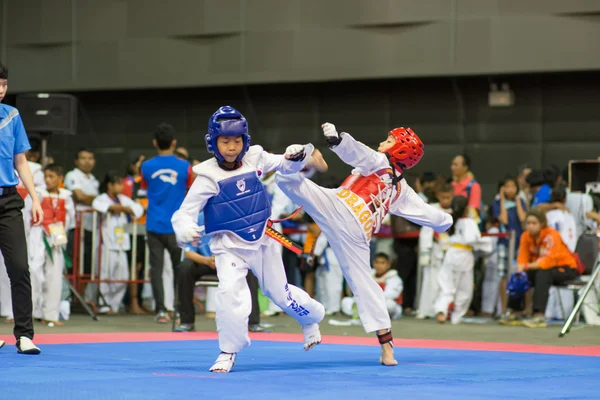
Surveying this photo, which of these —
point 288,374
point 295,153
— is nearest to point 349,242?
point 295,153

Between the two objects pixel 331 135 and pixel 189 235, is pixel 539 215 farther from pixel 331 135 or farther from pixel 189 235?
pixel 189 235

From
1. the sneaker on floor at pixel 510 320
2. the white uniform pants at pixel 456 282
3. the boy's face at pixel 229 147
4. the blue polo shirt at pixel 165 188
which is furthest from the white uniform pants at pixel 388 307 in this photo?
the boy's face at pixel 229 147

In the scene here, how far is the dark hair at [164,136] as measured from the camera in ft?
27.6

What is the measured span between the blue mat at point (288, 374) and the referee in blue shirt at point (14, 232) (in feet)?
0.58

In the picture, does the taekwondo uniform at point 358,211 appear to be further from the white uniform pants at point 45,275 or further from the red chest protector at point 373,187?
the white uniform pants at point 45,275

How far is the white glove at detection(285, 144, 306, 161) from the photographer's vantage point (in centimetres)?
473

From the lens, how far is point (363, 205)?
5246mm

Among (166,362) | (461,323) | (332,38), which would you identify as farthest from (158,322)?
(332,38)

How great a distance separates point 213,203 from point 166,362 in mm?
902

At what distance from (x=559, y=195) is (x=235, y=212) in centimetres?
A: 542

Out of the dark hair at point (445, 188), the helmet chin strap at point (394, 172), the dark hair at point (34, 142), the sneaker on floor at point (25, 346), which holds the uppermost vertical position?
the dark hair at point (34, 142)

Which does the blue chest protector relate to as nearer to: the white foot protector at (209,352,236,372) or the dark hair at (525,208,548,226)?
the white foot protector at (209,352,236,372)

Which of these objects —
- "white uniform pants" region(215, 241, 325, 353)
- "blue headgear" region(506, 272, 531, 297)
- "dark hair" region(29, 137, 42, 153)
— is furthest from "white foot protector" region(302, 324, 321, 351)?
"dark hair" region(29, 137, 42, 153)

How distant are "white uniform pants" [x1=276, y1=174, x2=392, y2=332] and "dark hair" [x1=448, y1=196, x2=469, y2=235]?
4.22 m
